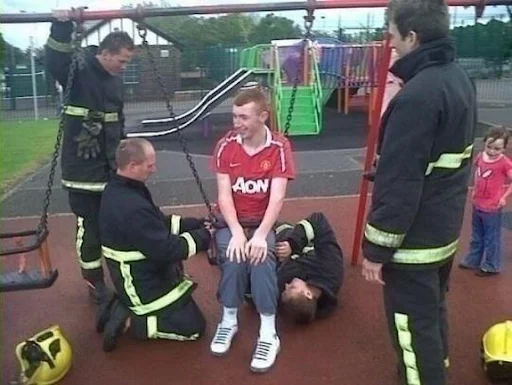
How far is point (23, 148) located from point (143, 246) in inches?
389

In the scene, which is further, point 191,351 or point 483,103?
point 483,103

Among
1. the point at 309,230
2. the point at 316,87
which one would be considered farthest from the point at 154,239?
the point at 316,87

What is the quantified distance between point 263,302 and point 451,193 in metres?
1.36

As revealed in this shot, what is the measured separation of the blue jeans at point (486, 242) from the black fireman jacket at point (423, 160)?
2214 millimetres

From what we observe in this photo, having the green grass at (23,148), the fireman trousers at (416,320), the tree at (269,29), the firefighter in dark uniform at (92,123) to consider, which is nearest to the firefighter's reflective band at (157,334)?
the firefighter in dark uniform at (92,123)

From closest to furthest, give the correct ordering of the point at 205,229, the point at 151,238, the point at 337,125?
the point at 151,238, the point at 205,229, the point at 337,125

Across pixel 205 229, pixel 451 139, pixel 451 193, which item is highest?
pixel 451 139

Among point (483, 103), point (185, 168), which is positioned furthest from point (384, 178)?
point (483, 103)

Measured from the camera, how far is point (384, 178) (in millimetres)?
2631

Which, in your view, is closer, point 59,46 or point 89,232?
point 59,46

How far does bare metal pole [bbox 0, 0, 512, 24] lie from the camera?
3877 millimetres

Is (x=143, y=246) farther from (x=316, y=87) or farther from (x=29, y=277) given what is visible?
(x=316, y=87)

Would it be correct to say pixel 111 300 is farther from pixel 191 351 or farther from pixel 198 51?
pixel 198 51

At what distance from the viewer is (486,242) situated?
4945 millimetres
